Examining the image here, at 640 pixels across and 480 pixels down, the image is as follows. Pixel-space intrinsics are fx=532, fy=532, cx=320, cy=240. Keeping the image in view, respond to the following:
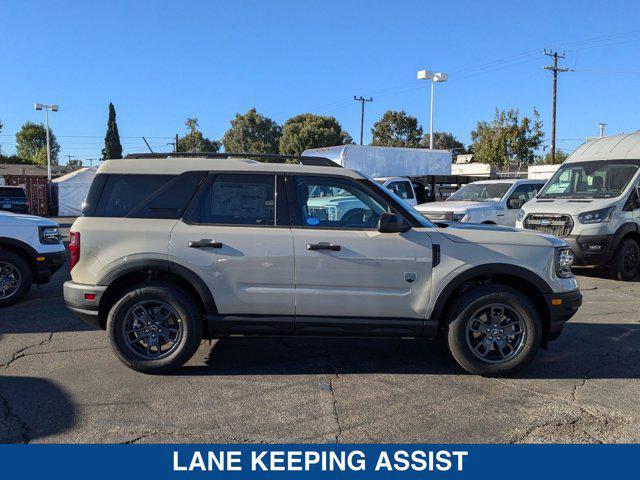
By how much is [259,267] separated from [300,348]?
4.63 feet

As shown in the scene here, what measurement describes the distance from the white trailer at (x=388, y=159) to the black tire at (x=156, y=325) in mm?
12436

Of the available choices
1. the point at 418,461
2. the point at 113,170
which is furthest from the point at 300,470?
the point at 113,170

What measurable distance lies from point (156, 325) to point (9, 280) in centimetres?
398

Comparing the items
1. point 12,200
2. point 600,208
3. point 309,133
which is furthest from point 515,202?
point 309,133

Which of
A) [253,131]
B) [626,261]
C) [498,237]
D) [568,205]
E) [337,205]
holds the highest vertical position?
[253,131]

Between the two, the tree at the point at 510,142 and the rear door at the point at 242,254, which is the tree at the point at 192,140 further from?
the rear door at the point at 242,254

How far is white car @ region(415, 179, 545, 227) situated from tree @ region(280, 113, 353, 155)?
133ft

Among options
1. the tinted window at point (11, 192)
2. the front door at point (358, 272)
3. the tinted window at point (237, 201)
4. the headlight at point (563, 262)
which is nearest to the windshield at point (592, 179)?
the headlight at point (563, 262)

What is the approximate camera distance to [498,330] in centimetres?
470

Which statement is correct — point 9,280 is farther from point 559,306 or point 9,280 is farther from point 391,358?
point 559,306

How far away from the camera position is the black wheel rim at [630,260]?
9922 millimetres

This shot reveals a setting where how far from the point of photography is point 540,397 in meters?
4.33

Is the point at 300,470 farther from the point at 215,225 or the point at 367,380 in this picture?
the point at 215,225

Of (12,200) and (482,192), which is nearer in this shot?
(482,192)
